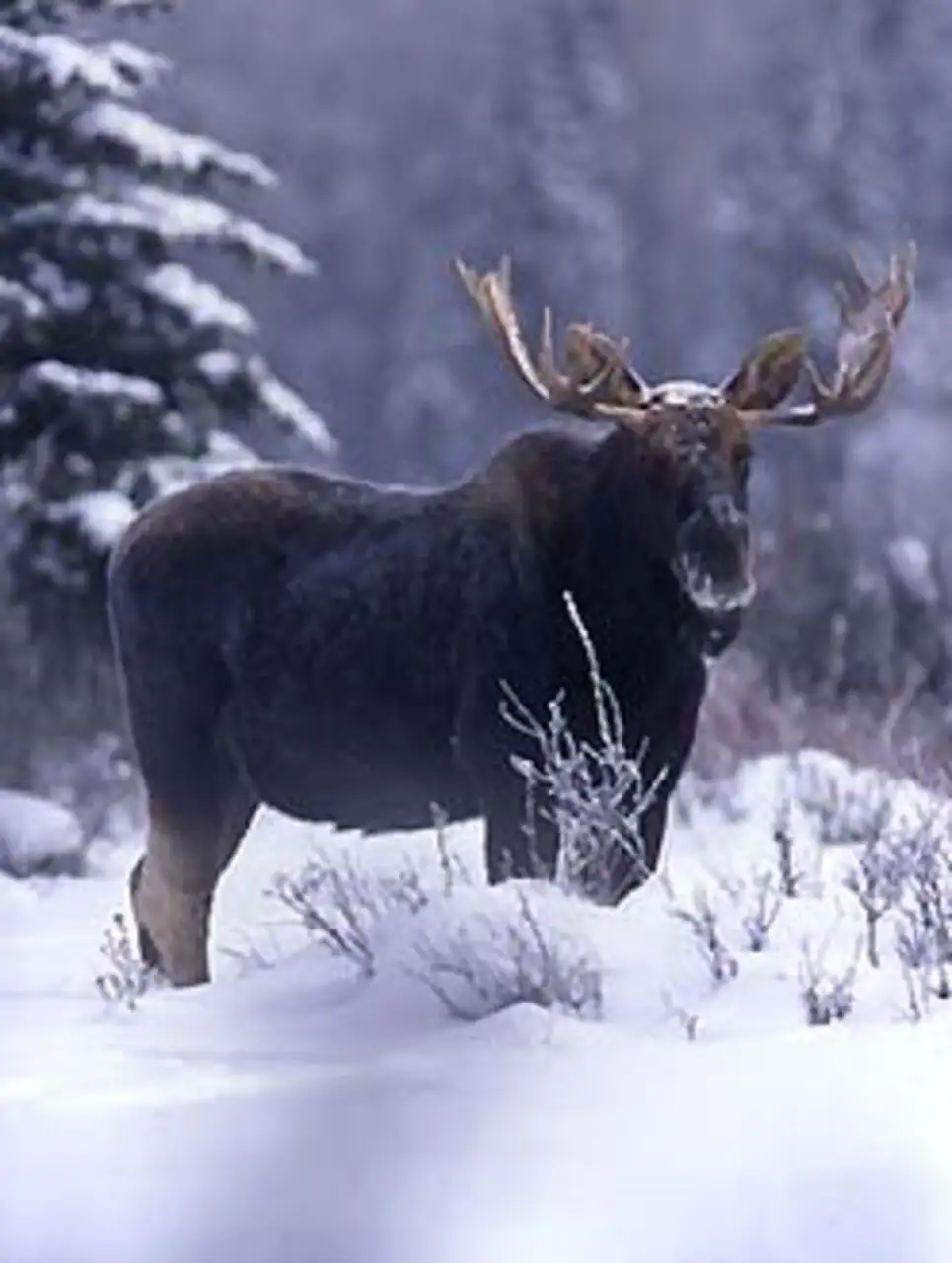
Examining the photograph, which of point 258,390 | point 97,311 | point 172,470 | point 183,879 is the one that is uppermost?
point 97,311

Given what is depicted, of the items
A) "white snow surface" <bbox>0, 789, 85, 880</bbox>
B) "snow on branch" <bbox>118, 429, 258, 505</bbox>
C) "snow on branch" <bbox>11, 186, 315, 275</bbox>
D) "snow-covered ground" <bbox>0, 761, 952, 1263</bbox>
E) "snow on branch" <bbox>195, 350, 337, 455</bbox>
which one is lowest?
"white snow surface" <bbox>0, 789, 85, 880</bbox>

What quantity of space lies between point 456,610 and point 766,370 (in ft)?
3.21

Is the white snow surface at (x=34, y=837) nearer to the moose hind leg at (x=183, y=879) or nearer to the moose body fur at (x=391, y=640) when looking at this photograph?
the moose hind leg at (x=183, y=879)

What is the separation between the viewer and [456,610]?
9211mm

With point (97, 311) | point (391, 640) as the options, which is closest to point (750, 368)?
point (391, 640)

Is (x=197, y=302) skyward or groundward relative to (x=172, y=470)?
skyward

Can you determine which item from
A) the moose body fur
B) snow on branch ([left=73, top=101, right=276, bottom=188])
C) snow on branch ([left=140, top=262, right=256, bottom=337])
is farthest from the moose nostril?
snow on branch ([left=73, top=101, right=276, bottom=188])

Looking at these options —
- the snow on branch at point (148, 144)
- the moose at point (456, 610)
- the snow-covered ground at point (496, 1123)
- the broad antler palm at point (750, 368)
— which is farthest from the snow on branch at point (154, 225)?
the snow-covered ground at point (496, 1123)

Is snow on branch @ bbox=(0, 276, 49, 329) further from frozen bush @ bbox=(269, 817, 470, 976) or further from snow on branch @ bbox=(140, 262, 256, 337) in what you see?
frozen bush @ bbox=(269, 817, 470, 976)

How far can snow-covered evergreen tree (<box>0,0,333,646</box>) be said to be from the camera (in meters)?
18.7

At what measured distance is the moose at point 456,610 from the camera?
29.6ft

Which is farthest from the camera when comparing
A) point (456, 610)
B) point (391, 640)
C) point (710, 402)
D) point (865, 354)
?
point (865, 354)

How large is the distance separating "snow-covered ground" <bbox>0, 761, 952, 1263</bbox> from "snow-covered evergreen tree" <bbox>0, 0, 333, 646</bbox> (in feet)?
36.3

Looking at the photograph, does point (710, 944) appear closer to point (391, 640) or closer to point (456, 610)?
point (456, 610)
